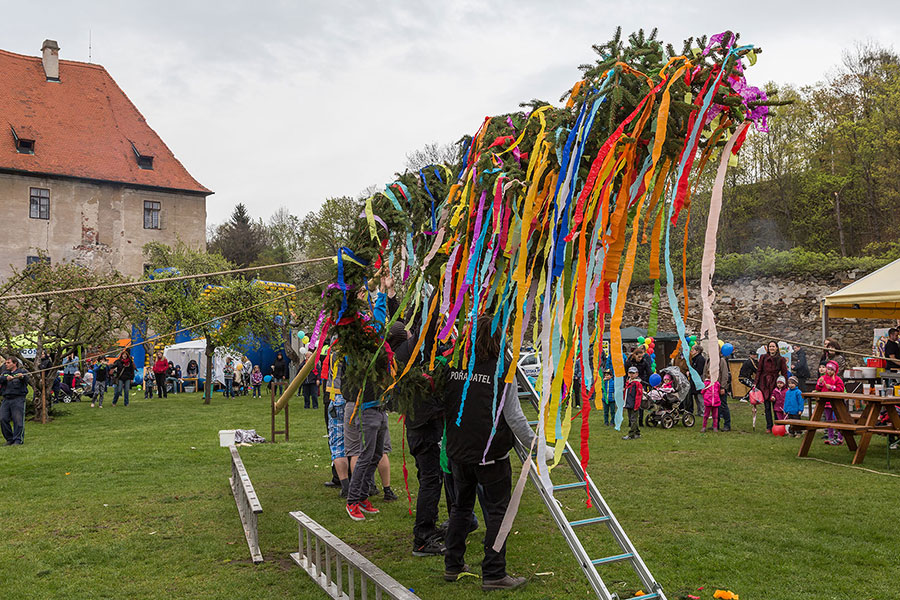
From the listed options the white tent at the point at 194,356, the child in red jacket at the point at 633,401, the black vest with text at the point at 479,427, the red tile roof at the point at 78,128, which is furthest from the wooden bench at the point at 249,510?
the red tile roof at the point at 78,128

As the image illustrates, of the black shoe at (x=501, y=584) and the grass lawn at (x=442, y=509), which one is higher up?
the black shoe at (x=501, y=584)

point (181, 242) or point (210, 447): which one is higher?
point (181, 242)

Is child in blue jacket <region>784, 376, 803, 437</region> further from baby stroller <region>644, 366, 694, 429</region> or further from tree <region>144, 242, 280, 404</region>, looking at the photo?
tree <region>144, 242, 280, 404</region>

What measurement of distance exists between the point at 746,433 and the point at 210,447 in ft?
29.2

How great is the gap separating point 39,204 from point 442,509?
35.3 m

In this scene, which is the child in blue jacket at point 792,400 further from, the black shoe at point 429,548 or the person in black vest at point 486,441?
the person in black vest at point 486,441

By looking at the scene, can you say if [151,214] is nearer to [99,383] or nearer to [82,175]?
[82,175]

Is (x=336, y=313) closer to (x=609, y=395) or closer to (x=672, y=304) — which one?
(x=672, y=304)

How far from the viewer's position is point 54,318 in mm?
18078

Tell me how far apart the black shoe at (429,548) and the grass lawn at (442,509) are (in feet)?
0.30

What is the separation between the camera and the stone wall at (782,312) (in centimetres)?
2086

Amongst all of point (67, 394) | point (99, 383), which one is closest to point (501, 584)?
point (99, 383)

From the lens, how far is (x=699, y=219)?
84.6 feet

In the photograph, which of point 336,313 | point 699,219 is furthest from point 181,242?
point 336,313
